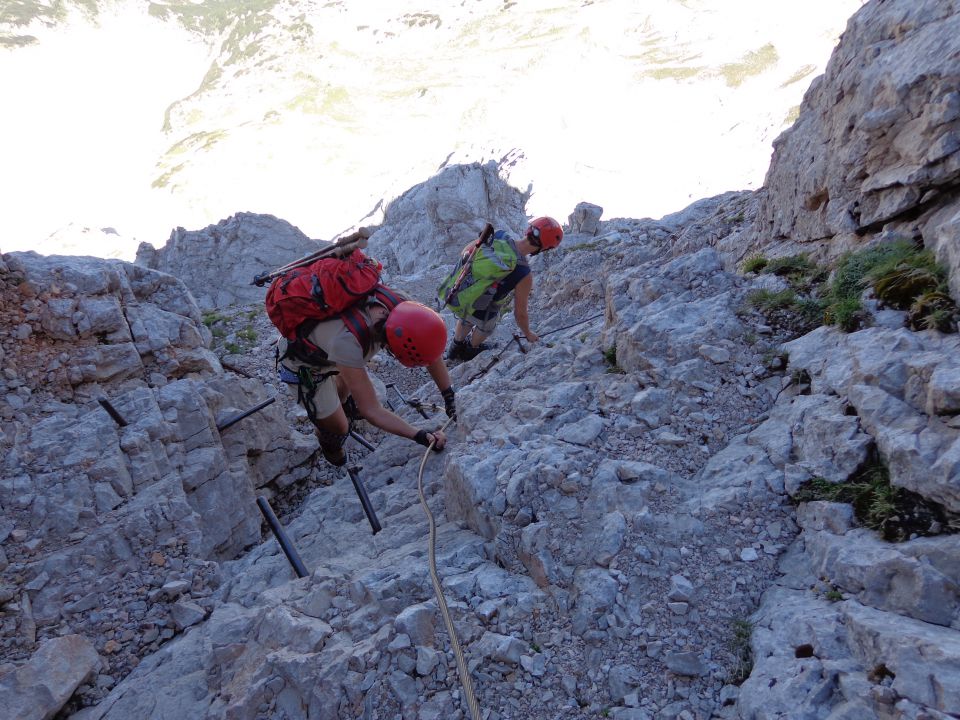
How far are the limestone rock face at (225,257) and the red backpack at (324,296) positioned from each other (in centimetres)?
1522

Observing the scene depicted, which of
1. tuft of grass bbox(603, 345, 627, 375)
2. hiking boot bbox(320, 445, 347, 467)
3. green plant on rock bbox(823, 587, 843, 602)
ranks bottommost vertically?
green plant on rock bbox(823, 587, 843, 602)

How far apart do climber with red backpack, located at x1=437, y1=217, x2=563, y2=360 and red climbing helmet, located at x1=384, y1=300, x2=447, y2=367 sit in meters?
3.23

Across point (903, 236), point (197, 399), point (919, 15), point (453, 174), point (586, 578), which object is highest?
point (453, 174)

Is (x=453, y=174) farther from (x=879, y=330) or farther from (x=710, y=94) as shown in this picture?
(x=710, y=94)

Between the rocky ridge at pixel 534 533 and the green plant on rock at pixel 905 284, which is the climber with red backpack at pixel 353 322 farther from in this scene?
the green plant on rock at pixel 905 284

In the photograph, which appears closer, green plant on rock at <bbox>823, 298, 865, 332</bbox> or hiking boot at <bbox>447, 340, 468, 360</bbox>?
green plant on rock at <bbox>823, 298, 865, 332</bbox>

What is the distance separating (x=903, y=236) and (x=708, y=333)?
1.77 m

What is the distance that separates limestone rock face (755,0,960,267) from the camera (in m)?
4.75

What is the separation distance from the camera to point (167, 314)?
8758 millimetres

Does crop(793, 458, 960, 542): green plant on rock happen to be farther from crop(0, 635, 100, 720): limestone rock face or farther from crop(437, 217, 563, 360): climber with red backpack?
crop(0, 635, 100, 720): limestone rock face

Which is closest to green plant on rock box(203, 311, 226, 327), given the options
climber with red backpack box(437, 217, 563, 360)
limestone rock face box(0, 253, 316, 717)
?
limestone rock face box(0, 253, 316, 717)

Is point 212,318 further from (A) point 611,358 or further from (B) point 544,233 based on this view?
(A) point 611,358

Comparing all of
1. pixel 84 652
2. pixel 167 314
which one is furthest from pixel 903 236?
pixel 167 314

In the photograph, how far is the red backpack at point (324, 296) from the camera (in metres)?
5.46
